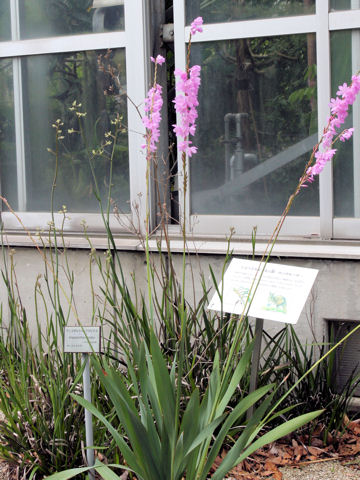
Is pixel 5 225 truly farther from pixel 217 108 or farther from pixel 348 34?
pixel 348 34

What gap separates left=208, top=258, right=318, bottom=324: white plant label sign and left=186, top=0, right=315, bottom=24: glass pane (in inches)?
61.9

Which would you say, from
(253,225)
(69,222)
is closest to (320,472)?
(253,225)

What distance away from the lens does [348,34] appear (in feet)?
12.5

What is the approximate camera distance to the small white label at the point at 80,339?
2.67 m

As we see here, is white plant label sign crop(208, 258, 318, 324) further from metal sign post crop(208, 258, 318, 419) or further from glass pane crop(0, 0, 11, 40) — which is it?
glass pane crop(0, 0, 11, 40)

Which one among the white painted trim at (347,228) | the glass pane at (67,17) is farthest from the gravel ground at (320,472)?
the glass pane at (67,17)

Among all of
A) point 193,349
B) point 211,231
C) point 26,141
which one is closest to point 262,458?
point 193,349

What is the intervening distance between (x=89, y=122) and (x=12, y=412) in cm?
196

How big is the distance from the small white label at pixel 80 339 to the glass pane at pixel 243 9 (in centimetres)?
214

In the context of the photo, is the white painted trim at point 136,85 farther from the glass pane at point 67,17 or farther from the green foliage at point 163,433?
the green foliage at point 163,433

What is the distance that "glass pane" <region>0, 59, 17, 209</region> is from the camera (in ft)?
15.3

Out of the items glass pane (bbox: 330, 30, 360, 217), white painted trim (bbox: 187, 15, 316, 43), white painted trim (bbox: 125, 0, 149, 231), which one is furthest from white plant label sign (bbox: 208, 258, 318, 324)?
white painted trim (bbox: 187, 15, 316, 43)

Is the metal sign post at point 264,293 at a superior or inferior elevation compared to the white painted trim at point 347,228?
inferior

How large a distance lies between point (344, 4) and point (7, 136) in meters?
2.23
